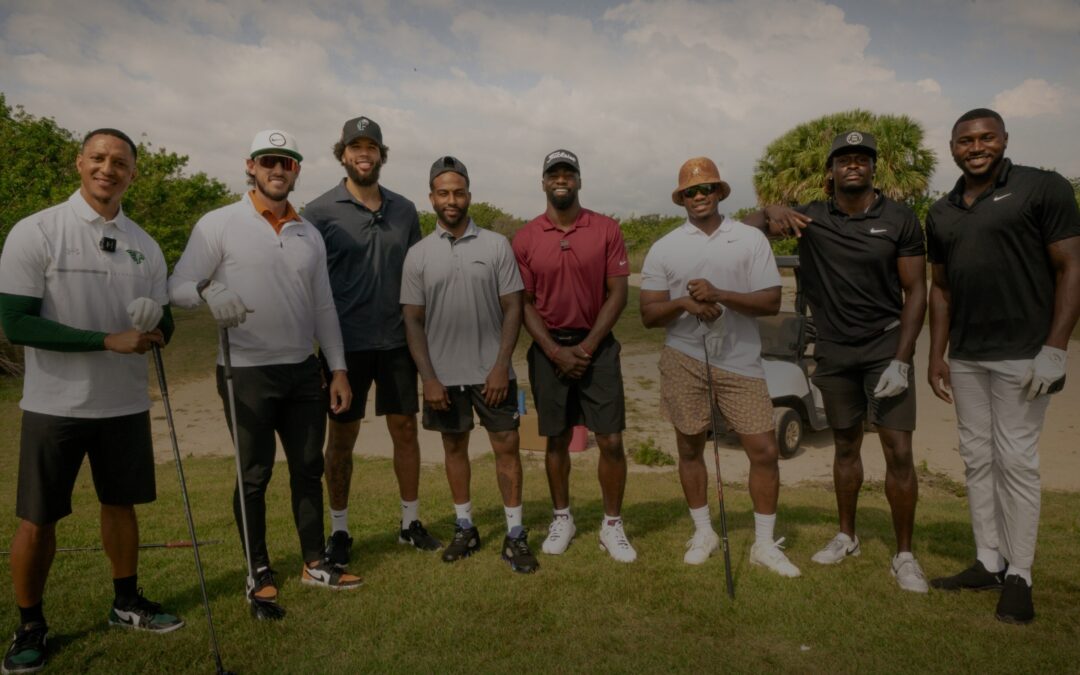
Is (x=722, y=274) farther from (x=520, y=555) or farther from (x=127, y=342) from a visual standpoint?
(x=127, y=342)

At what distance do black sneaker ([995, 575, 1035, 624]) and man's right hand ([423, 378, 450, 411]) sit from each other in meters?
3.05

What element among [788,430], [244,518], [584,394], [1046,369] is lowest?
[788,430]

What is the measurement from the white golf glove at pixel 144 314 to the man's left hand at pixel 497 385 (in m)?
1.87

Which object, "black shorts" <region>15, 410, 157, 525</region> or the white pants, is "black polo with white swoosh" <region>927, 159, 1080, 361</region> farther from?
"black shorts" <region>15, 410, 157, 525</region>

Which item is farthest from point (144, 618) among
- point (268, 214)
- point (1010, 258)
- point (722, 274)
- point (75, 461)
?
point (1010, 258)

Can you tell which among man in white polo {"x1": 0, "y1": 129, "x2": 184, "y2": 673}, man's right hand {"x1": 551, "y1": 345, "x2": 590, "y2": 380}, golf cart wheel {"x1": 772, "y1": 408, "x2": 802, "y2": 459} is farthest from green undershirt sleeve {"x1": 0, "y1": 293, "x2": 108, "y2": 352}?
golf cart wheel {"x1": 772, "y1": 408, "x2": 802, "y2": 459}

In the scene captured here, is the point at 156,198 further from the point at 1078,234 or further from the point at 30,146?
the point at 1078,234

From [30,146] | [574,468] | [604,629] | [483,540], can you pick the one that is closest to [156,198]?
[30,146]

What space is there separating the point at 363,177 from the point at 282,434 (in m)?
1.64

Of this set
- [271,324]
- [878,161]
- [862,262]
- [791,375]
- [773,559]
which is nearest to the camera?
[271,324]

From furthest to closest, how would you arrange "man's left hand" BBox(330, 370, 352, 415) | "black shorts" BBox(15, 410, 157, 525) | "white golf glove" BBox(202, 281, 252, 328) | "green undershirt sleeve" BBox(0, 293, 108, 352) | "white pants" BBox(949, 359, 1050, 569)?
1. "man's left hand" BBox(330, 370, 352, 415)
2. "white pants" BBox(949, 359, 1050, 569)
3. "white golf glove" BBox(202, 281, 252, 328)
4. "black shorts" BBox(15, 410, 157, 525)
5. "green undershirt sleeve" BBox(0, 293, 108, 352)

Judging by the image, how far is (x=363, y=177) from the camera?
4.69 metres

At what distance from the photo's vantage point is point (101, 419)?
3.44 meters

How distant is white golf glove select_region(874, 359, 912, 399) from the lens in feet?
13.3
